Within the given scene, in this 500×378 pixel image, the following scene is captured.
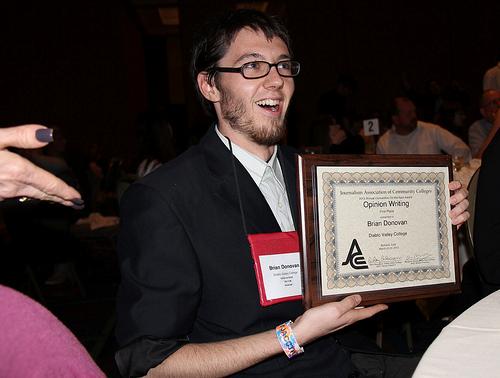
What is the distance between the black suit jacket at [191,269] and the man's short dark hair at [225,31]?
36cm

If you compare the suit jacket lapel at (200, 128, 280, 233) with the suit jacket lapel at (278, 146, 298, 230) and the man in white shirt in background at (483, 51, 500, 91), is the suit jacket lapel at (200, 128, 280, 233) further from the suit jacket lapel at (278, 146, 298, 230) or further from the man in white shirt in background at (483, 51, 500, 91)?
the man in white shirt in background at (483, 51, 500, 91)

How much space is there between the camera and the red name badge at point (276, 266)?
140 cm

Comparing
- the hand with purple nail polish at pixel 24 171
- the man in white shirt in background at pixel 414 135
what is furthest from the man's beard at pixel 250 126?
the man in white shirt in background at pixel 414 135

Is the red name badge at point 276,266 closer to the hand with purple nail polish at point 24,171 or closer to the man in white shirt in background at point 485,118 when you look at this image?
the hand with purple nail polish at point 24,171

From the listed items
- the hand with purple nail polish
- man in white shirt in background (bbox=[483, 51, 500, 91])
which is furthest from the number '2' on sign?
the hand with purple nail polish

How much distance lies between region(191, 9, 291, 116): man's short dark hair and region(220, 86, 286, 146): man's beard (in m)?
0.13

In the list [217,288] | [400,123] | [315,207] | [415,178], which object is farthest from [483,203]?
[400,123]

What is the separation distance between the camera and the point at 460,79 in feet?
35.1

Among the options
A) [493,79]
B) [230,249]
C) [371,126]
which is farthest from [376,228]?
[493,79]

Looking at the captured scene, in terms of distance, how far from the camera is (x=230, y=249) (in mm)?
1419

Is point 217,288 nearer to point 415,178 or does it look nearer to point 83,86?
point 415,178

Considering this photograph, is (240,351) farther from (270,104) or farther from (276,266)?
(270,104)

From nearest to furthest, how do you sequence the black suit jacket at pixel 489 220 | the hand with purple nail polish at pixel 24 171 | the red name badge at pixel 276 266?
1. the hand with purple nail polish at pixel 24 171
2. the red name badge at pixel 276 266
3. the black suit jacket at pixel 489 220

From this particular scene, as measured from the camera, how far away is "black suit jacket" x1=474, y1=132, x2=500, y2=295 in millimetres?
1793
